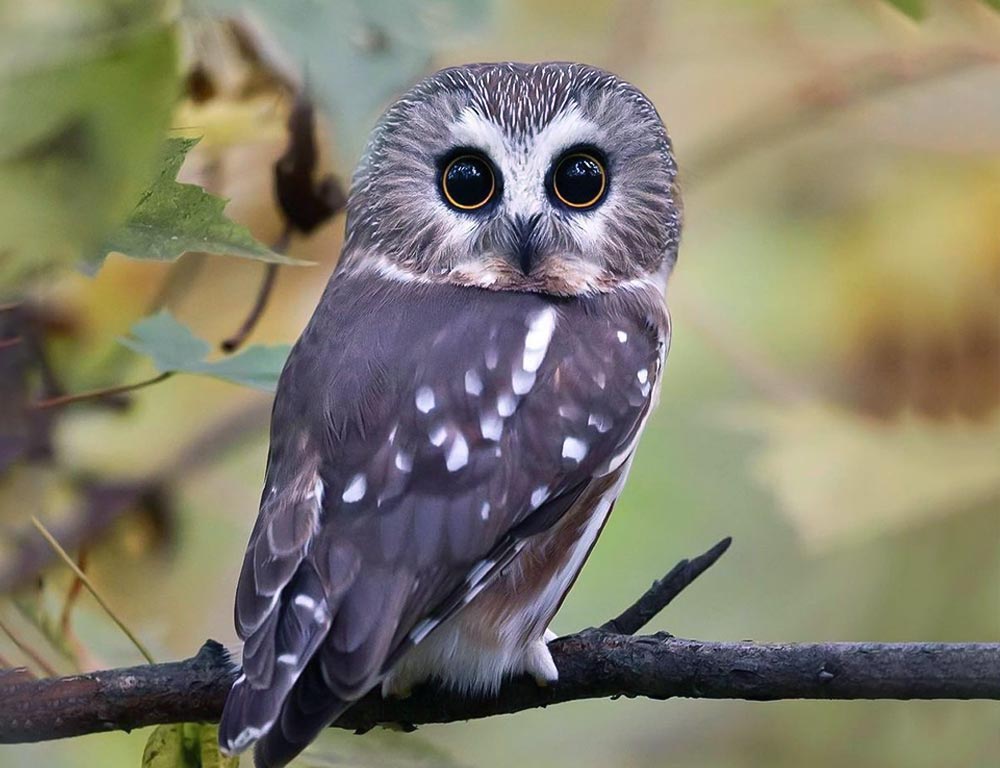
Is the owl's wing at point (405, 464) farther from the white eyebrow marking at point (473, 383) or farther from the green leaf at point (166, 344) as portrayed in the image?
the green leaf at point (166, 344)

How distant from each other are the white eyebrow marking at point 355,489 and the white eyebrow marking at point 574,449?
43cm

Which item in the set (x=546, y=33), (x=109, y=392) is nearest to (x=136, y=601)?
(x=109, y=392)

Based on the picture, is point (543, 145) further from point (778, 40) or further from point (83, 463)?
point (778, 40)

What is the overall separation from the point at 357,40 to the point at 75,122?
1.48 ft

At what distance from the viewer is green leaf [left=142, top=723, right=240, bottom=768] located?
237 cm

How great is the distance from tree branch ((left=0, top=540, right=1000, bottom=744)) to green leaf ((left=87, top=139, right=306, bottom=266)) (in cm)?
76

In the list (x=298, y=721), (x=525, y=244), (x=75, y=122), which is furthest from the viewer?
(x=525, y=244)

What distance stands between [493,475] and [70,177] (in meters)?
1.08

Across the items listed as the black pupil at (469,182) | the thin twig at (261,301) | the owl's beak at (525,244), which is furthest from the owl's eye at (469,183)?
the thin twig at (261,301)

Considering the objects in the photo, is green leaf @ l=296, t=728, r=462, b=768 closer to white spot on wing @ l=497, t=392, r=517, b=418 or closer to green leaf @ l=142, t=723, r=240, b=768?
green leaf @ l=142, t=723, r=240, b=768

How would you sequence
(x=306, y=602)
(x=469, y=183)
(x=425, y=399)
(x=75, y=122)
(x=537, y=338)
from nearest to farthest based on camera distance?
(x=75, y=122)
(x=306, y=602)
(x=425, y=399)
(x=537, y=338)
(x=469, y=183)

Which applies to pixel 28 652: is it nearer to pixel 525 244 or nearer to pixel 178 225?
pixel 178 225

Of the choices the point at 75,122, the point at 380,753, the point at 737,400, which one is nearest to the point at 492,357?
the point at 380,753

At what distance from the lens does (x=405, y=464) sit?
8.38ft
